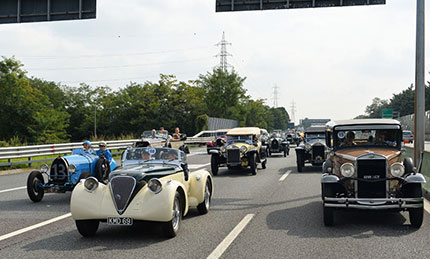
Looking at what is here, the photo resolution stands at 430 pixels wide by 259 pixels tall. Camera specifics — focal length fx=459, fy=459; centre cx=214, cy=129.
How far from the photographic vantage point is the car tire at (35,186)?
11.2 m

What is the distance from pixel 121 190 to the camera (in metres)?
7.15

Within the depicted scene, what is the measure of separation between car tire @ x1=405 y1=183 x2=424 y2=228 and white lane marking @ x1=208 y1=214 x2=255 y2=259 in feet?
9.23

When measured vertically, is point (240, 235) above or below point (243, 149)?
below

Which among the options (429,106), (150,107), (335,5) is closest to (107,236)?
(335,5)

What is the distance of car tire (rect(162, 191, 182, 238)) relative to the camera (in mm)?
7039

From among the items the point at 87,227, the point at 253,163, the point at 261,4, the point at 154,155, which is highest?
the point at 261,4

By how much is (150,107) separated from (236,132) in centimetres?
4975

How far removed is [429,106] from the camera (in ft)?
299

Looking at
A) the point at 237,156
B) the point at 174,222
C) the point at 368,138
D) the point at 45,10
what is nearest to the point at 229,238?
the point at 174,222

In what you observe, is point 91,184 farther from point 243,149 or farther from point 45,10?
point 45,10

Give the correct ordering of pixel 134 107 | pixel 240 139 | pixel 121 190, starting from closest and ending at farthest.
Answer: pixel 121 190
pixel 240 139
pixel 134 107

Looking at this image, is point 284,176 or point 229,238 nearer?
point 229,238

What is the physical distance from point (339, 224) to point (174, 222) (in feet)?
9.75

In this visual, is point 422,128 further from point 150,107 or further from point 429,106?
point 429,106
